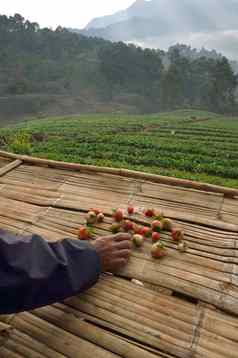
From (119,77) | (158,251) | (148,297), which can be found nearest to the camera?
(148,297)

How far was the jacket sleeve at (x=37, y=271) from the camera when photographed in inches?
67.1

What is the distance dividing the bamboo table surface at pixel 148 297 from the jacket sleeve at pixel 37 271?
7.9 inches

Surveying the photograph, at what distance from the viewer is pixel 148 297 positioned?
2076 millimetres

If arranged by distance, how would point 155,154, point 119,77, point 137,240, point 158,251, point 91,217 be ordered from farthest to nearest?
point 119,77 < point 155,154 < point 91,217 < point 137,240 < point 158,251

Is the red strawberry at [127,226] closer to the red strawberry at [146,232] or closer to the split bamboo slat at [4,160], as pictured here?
the red strawberry at [146,232]

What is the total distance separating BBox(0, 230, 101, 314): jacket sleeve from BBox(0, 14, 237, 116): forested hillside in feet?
164

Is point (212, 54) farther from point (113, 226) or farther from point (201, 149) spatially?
point (113, 226)

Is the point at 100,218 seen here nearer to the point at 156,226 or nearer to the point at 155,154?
the point at 156,226

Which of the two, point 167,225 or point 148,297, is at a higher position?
point 167,225

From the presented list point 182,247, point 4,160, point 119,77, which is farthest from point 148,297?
point 119,77

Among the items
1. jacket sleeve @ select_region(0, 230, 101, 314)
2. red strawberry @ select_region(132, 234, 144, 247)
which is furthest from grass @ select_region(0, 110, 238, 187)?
jacket sleeve @ select_region(0, 230, 101, 314)

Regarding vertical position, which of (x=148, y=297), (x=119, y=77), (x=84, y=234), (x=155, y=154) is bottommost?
(x=155, y=154)

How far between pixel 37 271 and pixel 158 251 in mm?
933

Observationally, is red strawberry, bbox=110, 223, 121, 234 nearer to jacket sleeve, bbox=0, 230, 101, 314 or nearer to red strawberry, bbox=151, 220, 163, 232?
red strawberry, bbox=151, 220, 163, 232
